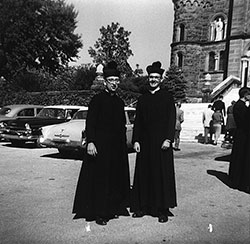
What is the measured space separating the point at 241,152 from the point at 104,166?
3242 mm

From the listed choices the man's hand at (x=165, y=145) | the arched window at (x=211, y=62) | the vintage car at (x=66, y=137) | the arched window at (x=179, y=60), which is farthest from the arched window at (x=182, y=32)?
the man's hand at (x=165, y=145)

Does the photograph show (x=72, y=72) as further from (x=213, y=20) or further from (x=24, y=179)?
(x=24, y=179)

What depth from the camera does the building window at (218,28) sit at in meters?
39.0

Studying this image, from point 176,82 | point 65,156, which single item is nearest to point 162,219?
point 65,156

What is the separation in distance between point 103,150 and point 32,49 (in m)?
32.2

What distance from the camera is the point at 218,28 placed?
3922 cm

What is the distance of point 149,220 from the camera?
4711mm

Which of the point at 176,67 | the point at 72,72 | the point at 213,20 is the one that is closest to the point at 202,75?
the point at 176,67

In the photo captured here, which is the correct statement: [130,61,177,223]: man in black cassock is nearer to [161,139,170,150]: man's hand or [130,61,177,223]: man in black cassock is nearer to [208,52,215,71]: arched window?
→ [161,139,170,150]: man's hand

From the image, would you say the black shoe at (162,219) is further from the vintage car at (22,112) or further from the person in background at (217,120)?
the vintage car at (22,112)

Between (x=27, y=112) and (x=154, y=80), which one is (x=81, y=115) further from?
(x=154, y=80)

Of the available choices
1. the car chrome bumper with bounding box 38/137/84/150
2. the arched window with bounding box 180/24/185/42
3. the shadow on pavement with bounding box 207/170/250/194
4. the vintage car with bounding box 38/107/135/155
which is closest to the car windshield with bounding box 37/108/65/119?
the vintage car with bounding box 38/107/135/155

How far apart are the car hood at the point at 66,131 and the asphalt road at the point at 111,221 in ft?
4.22

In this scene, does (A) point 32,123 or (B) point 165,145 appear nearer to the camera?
(B) point 165,145
